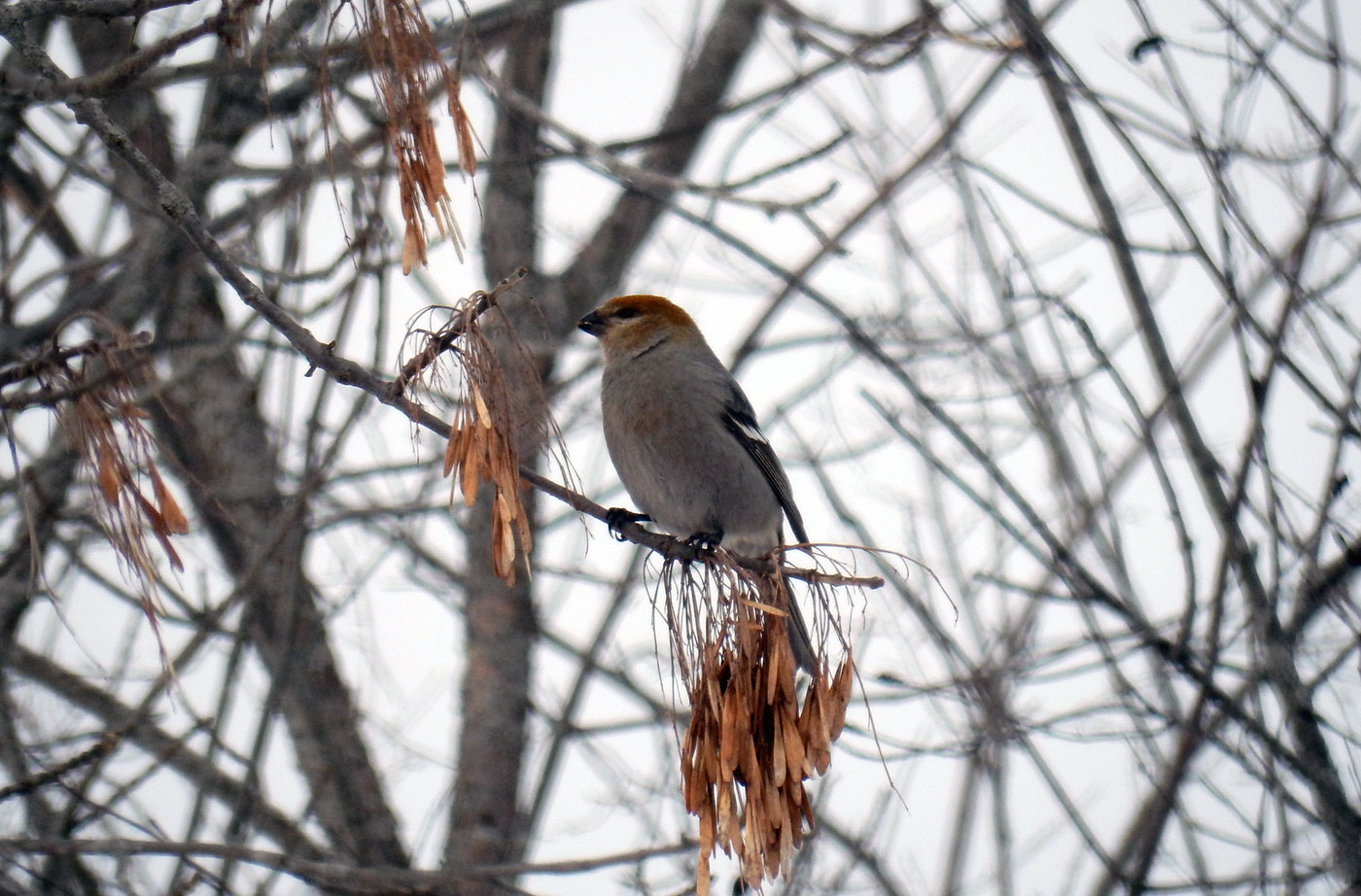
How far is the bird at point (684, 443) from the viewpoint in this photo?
468 cm

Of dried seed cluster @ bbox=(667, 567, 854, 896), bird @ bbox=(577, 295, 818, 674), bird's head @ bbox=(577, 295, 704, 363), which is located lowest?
dried seed cluster @ bbox=(667, 567, 854, 896)

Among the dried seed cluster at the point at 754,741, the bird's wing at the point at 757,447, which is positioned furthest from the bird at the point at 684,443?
the dried seed cluster at the point at 754,741

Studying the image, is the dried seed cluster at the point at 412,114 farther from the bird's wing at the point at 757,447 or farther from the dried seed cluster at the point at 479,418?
the bird's wing at the point at 757,447

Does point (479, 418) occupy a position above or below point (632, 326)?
below

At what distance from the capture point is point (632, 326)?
17.2ft

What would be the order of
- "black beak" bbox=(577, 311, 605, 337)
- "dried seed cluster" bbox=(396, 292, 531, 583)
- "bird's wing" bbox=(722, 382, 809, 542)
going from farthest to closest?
"black beak" bbox=(577, 311, 605, 337)
"bird's wing" bbox=(722, 382, 809, 542)
"dried seed cluster" bbox=(396, 292, 531, 583)

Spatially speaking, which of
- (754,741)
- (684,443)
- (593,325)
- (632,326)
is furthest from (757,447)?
(754,741)

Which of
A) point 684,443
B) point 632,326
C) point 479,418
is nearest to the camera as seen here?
point 479,418

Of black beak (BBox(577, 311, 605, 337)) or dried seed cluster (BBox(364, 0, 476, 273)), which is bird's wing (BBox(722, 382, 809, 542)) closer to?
black beak (BBox(577, 311, 605, 337))

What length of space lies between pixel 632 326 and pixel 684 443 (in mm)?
728

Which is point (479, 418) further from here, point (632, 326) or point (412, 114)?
point (632, 326)

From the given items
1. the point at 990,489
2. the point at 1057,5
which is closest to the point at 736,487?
the point at 990,489

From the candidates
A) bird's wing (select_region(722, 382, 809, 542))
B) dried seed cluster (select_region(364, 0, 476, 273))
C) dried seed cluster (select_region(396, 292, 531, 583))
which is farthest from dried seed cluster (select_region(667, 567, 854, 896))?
bird's wing (select_region(722, 382, 809, 542))

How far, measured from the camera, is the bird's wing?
4953mm
